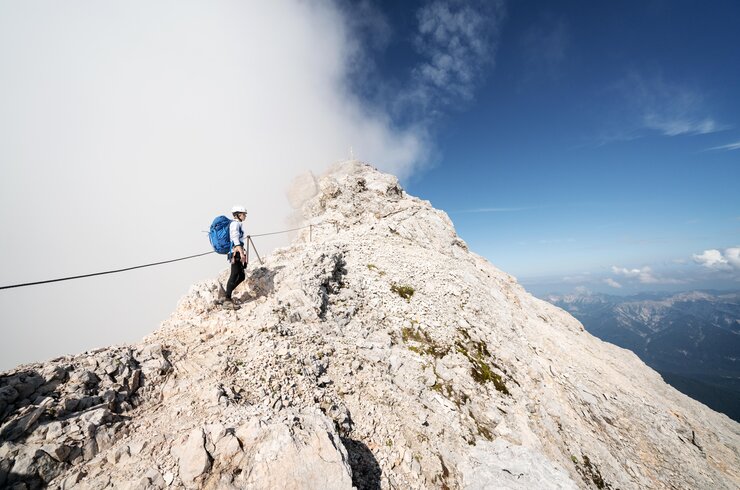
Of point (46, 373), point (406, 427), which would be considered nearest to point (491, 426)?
point (406, 427)

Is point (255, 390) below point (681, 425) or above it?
above

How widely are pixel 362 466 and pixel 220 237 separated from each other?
10.7m

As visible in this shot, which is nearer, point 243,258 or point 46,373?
point 46,373

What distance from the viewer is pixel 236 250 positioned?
13.0 meters

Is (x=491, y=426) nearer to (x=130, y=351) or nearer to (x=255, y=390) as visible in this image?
(x=255, y=390)

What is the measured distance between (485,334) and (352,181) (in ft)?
68.8

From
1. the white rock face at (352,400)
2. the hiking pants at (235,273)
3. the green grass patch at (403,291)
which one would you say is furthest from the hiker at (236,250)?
the green grass patch at (403,291)

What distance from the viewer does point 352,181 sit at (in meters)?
31.4

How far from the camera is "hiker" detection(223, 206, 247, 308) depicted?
1308 centimetres

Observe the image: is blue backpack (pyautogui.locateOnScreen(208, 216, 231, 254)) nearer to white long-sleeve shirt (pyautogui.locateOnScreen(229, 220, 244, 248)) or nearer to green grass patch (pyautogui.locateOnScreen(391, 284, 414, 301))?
white long-sleeve shirt (pyautogui.locateOnScreen(229, 220, 244, 248))

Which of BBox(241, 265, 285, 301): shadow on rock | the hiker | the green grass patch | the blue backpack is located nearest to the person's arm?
the hiker

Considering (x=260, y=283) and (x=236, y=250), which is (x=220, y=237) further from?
(x=260, y=283)

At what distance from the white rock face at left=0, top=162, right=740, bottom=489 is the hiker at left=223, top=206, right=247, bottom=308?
1345mm

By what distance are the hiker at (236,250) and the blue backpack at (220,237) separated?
0.25m
